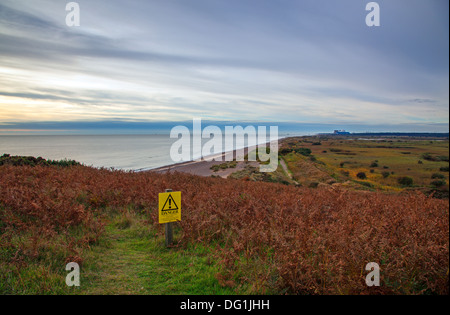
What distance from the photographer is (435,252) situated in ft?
13.8

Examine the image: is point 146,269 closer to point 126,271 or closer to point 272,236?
point 126,271

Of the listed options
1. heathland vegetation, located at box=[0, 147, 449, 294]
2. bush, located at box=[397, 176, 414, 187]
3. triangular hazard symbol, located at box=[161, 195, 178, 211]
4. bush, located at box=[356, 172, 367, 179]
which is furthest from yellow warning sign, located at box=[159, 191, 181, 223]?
bush, located at box=[356, 172, 367, 179]

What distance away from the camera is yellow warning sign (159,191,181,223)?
19.5 ft

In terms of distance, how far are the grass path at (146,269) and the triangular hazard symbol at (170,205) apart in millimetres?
956

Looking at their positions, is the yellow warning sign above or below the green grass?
above

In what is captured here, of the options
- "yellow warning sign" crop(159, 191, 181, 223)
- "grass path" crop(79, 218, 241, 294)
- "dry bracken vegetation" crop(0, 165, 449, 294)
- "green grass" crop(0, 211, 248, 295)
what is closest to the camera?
"dry bracken vegetation" crop(0, 165, 449, 294)

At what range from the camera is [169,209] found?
6.11m

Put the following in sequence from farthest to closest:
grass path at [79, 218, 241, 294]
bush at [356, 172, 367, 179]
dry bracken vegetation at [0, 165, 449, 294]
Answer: bush at [356, 172, 367, 179], grass path at [79, 218, 241, 294], dry bracken vegetation at [0, 165, 449, 294]

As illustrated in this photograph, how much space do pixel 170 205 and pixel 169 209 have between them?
3.7 inches

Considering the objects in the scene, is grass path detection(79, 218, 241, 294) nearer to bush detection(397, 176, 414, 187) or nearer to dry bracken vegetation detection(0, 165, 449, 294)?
dry bracken vegetation detection(0, 165, 449, 294)

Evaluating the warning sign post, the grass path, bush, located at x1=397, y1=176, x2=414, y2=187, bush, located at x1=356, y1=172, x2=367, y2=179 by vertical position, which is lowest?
bush, located at x1=356, y1=172, x2=367, y2=179
